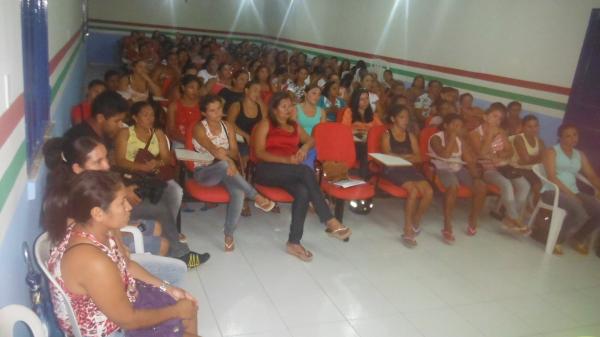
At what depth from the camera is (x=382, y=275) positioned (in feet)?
11.3

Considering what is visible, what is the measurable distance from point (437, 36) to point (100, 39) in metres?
9.83

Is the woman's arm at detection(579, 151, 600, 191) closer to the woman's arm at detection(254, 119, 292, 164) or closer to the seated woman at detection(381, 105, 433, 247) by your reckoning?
the seated woman at detection(381, 105, 433, 247)

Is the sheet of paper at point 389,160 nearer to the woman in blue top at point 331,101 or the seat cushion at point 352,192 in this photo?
the seat cushion at point 352,192

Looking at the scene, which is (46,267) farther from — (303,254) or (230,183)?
(303,254)

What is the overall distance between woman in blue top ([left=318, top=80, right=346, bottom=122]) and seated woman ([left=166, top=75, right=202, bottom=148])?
1688 mm

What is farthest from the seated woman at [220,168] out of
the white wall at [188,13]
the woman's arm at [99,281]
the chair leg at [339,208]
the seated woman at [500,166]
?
the white wall at [188,13]

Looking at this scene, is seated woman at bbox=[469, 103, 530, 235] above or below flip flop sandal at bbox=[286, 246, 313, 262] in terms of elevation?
above

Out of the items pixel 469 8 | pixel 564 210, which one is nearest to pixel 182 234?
pixel 564 210

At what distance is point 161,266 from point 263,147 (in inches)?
68.3

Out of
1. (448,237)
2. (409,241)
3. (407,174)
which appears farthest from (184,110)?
(448,237)

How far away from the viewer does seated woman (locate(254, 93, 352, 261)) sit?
361cm

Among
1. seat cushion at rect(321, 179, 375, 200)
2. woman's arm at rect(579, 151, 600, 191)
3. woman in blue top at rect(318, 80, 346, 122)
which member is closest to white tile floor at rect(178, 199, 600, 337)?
seat cushion at rect(321, 179, 375, 200)

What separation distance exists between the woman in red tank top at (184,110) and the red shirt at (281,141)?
1.01 metres

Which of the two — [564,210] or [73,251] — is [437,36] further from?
Answer: [73,251]
